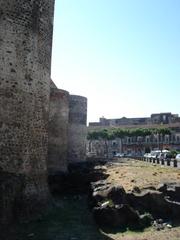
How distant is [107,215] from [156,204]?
1.92 metres

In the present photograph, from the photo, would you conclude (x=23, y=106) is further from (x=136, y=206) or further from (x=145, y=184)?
(x=145, y=184)

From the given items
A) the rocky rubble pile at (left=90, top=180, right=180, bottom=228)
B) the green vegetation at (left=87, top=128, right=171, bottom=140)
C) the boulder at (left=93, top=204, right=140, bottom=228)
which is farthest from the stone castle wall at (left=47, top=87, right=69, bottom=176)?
the green vegetation at (left=87, top=128, right=171, bottom=140)

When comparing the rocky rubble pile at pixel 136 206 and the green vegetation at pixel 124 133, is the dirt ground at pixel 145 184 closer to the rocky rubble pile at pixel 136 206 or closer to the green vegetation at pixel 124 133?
the rocky rubble pile at pixel 136 206

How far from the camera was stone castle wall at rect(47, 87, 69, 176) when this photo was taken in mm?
24422

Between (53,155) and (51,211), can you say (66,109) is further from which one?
(51,211)

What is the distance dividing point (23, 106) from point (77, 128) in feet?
57.7

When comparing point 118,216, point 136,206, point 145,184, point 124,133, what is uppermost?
point 124,133

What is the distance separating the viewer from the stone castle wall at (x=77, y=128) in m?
31.4

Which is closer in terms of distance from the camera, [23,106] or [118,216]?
[118,216]

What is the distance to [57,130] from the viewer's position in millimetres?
24938

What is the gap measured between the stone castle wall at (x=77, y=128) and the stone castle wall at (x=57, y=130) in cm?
601

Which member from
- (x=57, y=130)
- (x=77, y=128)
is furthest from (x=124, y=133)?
(x=57, y=130)

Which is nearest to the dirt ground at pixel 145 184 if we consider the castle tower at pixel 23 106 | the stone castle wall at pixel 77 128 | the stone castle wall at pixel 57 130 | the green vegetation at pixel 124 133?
the stone castle wall at pixel 57 130

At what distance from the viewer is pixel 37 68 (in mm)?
15352
